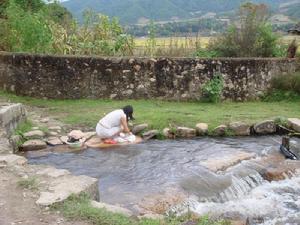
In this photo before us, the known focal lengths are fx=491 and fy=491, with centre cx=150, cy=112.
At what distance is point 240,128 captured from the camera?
38.5 feet

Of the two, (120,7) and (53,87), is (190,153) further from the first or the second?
(120,7)

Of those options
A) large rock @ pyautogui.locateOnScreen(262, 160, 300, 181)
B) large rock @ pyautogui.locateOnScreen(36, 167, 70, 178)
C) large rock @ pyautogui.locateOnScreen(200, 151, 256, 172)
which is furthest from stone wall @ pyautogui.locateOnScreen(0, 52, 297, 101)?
large rock @ pyautogui.locateOnScreen(36, 167, 70, 178)

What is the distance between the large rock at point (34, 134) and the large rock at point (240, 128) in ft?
14.4

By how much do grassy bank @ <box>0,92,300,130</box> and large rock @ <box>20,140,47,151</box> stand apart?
54.1 inches

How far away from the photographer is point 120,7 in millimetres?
88375

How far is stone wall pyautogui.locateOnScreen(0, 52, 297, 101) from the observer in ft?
45.5

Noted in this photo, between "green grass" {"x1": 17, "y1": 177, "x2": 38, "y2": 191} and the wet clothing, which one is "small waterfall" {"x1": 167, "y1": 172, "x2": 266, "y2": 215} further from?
the wet clothing

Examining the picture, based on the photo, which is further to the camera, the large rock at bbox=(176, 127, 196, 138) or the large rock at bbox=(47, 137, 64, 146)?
the large rock at bbox=(176, 127, 196, 138)

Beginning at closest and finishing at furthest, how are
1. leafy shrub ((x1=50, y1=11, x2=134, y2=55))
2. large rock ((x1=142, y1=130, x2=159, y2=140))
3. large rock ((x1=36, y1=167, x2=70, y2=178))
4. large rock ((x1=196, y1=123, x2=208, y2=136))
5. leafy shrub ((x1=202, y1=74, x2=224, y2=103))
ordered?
large rock ((x1=36, y1=167, x2=70, y2=178)) → large rock ((x1=142, y1=130, x2=159, y2=140)) → large rock ((x1=196, y1=123, x2=208, y2=136)) → leafy shrub ((x1=202, y1=74, x2=224, y2=103)) → leafy shrub ((x1=50, y1=11, x2=134, y2=55))

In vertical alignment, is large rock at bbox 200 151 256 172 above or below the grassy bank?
below

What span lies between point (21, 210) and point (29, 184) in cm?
80

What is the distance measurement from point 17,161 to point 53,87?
638 centimetres

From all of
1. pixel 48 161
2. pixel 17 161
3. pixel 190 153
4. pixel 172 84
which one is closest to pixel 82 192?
pixel 17 161

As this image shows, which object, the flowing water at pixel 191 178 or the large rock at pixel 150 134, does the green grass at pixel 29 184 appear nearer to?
the flowing water at pixel 191 178
